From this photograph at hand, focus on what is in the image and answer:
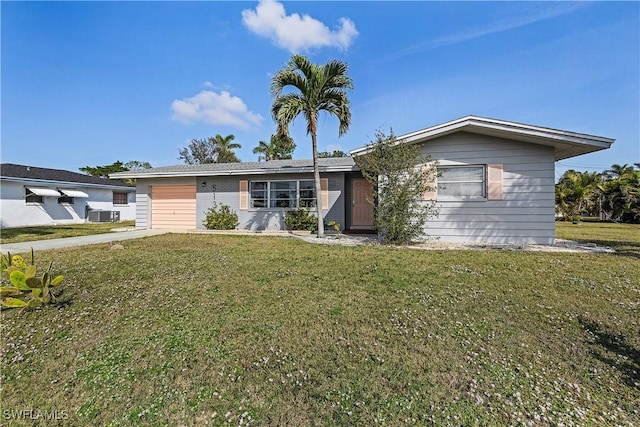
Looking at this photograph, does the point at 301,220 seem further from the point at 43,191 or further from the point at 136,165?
the point at 136,165

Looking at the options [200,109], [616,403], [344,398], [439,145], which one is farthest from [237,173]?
[200,109]

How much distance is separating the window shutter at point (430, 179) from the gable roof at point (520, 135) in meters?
0.92

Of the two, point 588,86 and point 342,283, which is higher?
point 588,86

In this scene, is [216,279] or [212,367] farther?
[216,279]

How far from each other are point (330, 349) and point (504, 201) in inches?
320

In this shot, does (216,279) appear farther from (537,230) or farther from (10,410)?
(537,230)

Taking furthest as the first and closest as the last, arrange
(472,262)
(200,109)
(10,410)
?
(200,109)
(472,262)
(10,410)

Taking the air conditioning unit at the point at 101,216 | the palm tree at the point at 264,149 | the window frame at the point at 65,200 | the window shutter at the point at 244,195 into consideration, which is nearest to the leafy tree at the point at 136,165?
the palm tree at the point at 264,149

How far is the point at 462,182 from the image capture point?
9.10m

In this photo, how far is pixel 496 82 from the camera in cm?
1139

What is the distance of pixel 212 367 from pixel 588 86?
1548 cm

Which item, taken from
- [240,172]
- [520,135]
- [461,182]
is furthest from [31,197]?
[520,135]

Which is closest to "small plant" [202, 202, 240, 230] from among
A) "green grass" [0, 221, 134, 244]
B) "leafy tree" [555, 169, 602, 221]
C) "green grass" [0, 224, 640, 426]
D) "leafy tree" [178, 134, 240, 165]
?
"green grass" [0, 221, 134, 244]

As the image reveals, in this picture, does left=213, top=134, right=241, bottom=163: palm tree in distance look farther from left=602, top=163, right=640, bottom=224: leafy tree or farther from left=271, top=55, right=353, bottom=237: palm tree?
left=602, top=163, right=640, bottom=224: leafy tree
